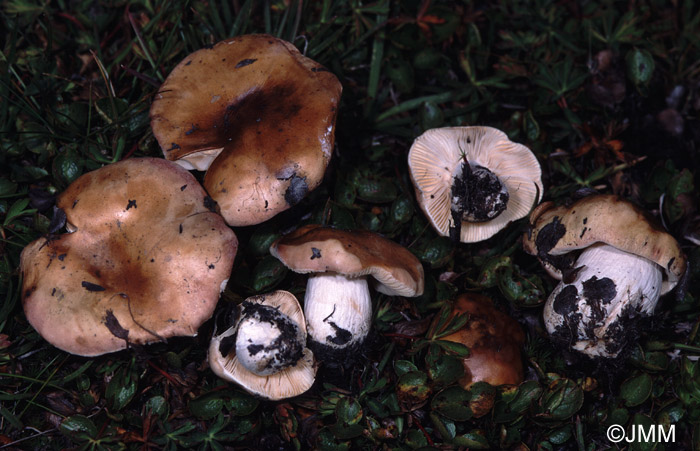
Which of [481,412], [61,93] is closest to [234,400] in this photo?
[481,412]

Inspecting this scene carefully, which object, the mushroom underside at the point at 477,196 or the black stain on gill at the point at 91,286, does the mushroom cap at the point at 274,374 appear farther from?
the mushroom underside at the point at 477,196

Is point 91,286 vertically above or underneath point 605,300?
above

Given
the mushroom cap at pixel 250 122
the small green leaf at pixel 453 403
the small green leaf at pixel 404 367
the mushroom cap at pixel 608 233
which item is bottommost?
the small green leaf at pixel 453 403

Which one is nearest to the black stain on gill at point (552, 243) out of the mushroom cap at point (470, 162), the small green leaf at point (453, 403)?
the mushroom cap at point (470, 162)

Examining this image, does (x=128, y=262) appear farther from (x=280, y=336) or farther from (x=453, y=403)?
(x=453, y=403)

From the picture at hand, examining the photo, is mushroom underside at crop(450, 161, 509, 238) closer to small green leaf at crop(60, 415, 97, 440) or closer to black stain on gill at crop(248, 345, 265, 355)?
black stain on gill at crop(248, 345, 265, 355)

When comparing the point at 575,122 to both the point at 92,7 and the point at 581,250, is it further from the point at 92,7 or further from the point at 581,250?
the point at 92,7

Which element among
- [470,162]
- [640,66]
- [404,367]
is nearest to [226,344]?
[404,367]
